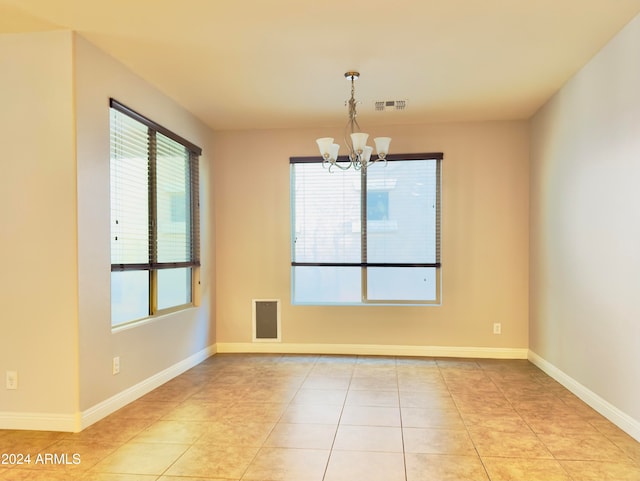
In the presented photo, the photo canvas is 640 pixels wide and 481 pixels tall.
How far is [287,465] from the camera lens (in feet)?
8.19

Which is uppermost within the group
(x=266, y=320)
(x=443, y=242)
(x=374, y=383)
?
(x=443, y=242)

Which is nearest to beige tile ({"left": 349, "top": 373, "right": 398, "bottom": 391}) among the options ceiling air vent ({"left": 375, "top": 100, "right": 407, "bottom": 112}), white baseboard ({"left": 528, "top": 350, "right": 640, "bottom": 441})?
white baseboard ({"left": 528, "top": 350, "right": 640, "bottom": 441})

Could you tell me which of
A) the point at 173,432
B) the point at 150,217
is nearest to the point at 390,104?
the point at 150,217

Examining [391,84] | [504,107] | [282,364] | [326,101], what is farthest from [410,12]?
[282,364]

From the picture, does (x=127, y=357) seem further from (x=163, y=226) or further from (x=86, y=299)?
(x=163, y=226)

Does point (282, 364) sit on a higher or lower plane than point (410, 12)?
lower

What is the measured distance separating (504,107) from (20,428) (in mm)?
4625

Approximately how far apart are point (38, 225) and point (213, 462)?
1.78 meters

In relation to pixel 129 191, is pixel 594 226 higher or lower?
lower

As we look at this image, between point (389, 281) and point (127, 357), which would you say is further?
point (389, 281)

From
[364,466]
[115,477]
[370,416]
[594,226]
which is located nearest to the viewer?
[115,477]

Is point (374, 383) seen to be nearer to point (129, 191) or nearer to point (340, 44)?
point (129, 191)

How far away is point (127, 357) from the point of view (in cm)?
349

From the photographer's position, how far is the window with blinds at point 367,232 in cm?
508
